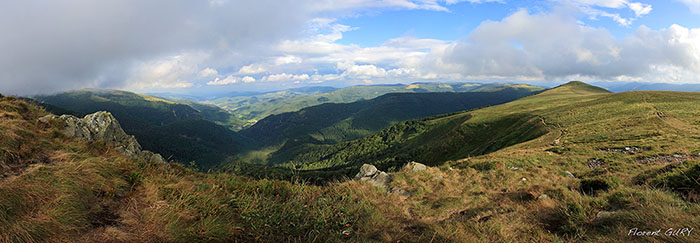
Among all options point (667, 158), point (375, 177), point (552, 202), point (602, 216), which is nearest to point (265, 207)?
point (602, 216)

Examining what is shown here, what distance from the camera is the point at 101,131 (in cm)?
1423

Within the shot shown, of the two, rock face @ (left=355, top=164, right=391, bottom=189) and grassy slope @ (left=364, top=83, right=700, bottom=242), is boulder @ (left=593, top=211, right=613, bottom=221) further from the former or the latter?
rock face @ (left=355, top=164, right=391, bottom=189)

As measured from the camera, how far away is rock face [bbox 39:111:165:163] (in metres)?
11.1

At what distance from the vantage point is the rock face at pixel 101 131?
11.1 meters

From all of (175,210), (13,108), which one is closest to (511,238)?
(175,210)

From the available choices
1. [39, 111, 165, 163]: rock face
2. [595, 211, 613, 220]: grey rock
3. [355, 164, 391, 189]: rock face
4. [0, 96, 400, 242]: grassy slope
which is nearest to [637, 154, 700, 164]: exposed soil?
[595, 211, 613, 220]: grey rock

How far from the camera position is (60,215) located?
4363 mm

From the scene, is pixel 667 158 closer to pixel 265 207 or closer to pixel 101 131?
pixel 265 207

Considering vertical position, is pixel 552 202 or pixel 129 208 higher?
pixel 129 208

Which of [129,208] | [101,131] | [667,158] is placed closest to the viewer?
[129,208]

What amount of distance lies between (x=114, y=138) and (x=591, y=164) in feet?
107

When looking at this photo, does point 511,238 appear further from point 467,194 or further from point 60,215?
point 60,215

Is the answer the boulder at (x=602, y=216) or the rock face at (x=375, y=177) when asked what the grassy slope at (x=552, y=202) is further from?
the rock face at (x=375, y=177)

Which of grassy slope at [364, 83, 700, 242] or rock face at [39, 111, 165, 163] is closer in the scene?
grassy slope at [364, 83, 700, 242]
